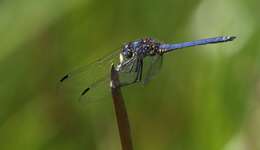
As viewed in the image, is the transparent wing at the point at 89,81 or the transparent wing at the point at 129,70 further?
the transparent wing at the point at 89,81

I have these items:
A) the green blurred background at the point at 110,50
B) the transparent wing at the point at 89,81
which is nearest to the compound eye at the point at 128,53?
the transparent wing at the point at 89,81

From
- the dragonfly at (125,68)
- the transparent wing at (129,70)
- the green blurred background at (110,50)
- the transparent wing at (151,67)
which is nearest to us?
the transparent wing at (129,70)

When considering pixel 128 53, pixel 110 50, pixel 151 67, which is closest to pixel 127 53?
pixel 128 53

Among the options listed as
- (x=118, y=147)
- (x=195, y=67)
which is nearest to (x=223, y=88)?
(x=195, y=67)

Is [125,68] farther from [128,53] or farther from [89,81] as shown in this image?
[89,81]

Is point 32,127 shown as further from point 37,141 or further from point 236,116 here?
point 236,116

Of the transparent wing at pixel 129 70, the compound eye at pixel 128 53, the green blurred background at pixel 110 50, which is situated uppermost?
the compound eye at pixel 128 53

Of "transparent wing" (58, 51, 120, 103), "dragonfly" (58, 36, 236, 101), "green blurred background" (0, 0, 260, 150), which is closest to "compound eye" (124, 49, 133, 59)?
"dragonfly" (58, 36, 236, 101)

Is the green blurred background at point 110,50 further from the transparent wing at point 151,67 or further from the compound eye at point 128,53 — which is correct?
the compound eye at point 128,53
